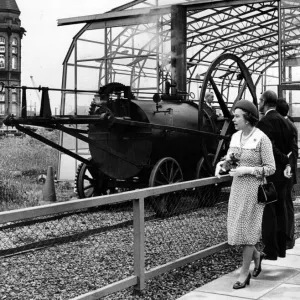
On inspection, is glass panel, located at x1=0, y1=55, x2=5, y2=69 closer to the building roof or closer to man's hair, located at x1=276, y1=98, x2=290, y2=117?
the building roof

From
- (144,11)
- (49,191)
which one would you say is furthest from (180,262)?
(144,11)

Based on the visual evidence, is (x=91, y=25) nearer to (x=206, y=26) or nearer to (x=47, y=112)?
(x=206, y=26)

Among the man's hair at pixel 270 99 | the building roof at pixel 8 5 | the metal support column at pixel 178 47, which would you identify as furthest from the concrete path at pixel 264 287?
the building roof at pixel 8 5

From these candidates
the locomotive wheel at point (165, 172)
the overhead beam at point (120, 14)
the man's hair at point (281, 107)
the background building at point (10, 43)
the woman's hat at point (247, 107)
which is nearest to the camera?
the woman's hat at point (247, 107)

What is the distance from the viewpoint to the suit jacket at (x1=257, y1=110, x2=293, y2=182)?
20.3 ft

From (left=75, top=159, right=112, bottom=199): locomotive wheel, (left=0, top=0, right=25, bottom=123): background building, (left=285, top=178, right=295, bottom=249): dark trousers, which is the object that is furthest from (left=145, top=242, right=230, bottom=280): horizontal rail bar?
(left=0, top=0, right=25, bottom=123): background building

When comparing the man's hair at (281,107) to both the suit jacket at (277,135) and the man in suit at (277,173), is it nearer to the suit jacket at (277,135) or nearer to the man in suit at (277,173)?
the man in suit at (277,173)

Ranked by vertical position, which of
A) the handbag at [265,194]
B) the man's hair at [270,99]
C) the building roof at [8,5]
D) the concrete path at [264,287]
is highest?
the building roof at [8,5]

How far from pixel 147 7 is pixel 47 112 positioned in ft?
25.3

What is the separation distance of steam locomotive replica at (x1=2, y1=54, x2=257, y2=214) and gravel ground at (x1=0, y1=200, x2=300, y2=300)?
12.8 feet

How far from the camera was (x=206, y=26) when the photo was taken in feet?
72.8

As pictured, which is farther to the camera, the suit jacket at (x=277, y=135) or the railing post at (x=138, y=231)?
the suit jacket at (x=277, y=135)

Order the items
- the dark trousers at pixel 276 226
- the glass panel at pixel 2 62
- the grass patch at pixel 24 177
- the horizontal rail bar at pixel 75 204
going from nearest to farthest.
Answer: the horizontal rail bar at pixel 75 204
the dark trousers at pixel 276 226
the grass patch at pixel 24 177
the glass panel at pixel 2 62

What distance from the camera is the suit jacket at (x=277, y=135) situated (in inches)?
243
